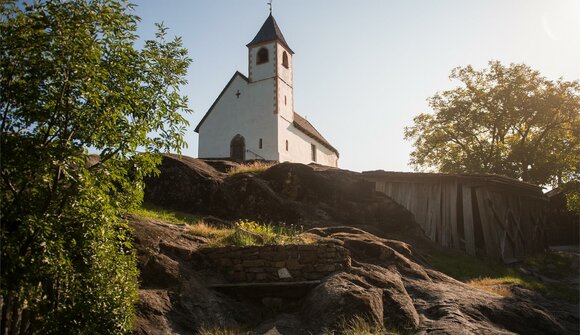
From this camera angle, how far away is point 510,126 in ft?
104

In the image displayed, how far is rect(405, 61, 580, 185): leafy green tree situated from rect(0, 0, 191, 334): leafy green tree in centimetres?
2955

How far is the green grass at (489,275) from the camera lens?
41.5 feet

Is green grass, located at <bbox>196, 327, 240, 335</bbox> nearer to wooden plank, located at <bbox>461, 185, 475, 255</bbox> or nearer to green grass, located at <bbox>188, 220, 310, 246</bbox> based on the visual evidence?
green grass, located at <bbox>188, 220, 310, 246</bbox>

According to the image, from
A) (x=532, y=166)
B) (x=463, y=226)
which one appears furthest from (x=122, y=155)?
(x=532, y=166)

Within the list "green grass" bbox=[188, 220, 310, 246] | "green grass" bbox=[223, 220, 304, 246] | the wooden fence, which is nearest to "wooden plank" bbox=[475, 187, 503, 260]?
the wooden fence

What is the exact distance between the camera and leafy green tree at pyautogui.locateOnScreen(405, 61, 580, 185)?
97.4 feet

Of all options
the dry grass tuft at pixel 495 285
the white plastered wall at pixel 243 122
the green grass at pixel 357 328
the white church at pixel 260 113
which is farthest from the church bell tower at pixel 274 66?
the green grass at pixel 357 328

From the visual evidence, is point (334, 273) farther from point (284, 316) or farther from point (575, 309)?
point (575, 309)

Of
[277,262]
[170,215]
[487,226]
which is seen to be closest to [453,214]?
[487,226]

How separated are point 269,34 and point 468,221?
22.2 m

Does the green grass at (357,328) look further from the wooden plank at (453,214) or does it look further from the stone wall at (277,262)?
the wooden plank at (453,214)

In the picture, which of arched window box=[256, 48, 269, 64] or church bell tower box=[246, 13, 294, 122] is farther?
arched window box=[256, 48, 269, 64]

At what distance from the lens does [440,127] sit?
111 feet

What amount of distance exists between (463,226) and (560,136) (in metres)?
17.7
